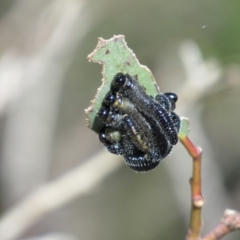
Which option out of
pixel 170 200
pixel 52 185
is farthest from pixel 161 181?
pixel 52 185

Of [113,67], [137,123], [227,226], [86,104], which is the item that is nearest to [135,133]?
[137,123]

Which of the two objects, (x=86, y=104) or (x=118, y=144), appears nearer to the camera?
(x=118, y=144)

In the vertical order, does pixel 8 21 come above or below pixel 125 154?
above

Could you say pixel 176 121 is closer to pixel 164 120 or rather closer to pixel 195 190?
pixel 164 120

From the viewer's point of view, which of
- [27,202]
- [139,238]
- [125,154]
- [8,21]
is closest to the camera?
[125,154]

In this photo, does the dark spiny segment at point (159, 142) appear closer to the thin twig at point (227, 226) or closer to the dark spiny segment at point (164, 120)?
the dark spiny segment at point (164, 120)

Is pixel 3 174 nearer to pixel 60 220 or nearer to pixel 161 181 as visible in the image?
pixel 60 220

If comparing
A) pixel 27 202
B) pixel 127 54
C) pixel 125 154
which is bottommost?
pixel 125 154

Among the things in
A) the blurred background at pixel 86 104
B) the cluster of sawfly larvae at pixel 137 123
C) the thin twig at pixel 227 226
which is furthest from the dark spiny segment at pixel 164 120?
the blurred background at pixel 86 104
